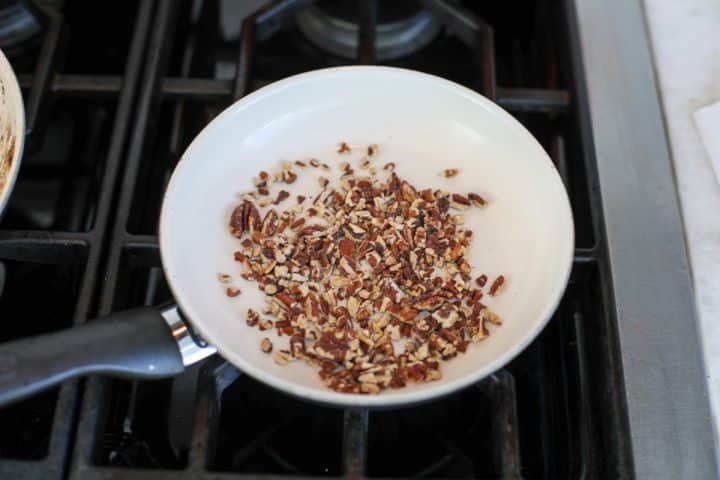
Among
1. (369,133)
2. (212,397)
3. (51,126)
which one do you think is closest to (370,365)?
(212,397)

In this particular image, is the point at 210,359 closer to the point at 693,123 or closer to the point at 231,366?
the point at 231,366

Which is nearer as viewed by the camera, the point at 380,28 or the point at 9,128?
the point at 9,128

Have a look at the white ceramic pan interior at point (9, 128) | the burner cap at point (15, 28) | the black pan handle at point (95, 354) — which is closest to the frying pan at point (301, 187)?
the black pan handle at point (95, 354)

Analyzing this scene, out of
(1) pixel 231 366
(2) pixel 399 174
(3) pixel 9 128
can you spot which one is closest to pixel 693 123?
(2) pixel 399 174

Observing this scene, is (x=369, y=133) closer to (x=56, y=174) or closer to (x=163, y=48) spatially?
(x=163, y=48)

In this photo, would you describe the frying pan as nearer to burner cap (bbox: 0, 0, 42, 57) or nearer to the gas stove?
the gas stove

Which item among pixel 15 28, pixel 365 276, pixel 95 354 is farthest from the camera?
pixel 15 28

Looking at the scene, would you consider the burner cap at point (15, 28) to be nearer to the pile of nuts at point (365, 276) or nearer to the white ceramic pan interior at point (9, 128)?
the white ceramic pan interior at point (9, 128)
